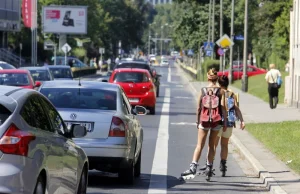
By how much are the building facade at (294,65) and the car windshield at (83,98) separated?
64.3 ft

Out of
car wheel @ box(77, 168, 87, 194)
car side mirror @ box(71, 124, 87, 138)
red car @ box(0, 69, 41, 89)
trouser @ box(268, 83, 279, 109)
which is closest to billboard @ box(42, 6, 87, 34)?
trouser @ box(268, 83, 279, 109)

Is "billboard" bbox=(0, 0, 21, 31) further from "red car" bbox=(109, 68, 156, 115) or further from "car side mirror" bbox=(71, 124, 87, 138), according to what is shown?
"car side mirror" bbox=(71, 124, 87, 138)

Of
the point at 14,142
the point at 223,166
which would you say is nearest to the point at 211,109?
the point at 223,166

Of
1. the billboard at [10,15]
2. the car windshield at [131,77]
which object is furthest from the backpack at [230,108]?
the billboard at [10,15]

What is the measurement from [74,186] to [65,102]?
3918 millimetres

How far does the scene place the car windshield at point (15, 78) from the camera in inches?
1069

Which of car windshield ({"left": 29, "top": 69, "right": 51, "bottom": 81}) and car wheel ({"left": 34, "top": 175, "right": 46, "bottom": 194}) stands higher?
car wheel ({"left": 34, "top": 175, "right": 46, "bottom": 194})

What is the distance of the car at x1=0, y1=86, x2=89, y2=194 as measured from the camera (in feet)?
24.1

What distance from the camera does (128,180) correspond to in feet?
43.1

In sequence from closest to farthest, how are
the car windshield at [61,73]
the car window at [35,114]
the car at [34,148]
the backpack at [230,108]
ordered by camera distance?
the car at [34,148], the car window at [35,114], the backpack at [230,108], the car windshield at [61,73]

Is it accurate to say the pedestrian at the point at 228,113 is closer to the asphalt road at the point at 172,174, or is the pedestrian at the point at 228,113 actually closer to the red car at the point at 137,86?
the asphalt road at the point at 172,174

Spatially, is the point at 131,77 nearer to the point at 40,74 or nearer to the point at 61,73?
the point at 40,74

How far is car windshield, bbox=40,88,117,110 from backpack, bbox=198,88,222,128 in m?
1.41

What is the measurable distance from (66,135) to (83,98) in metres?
4.01
